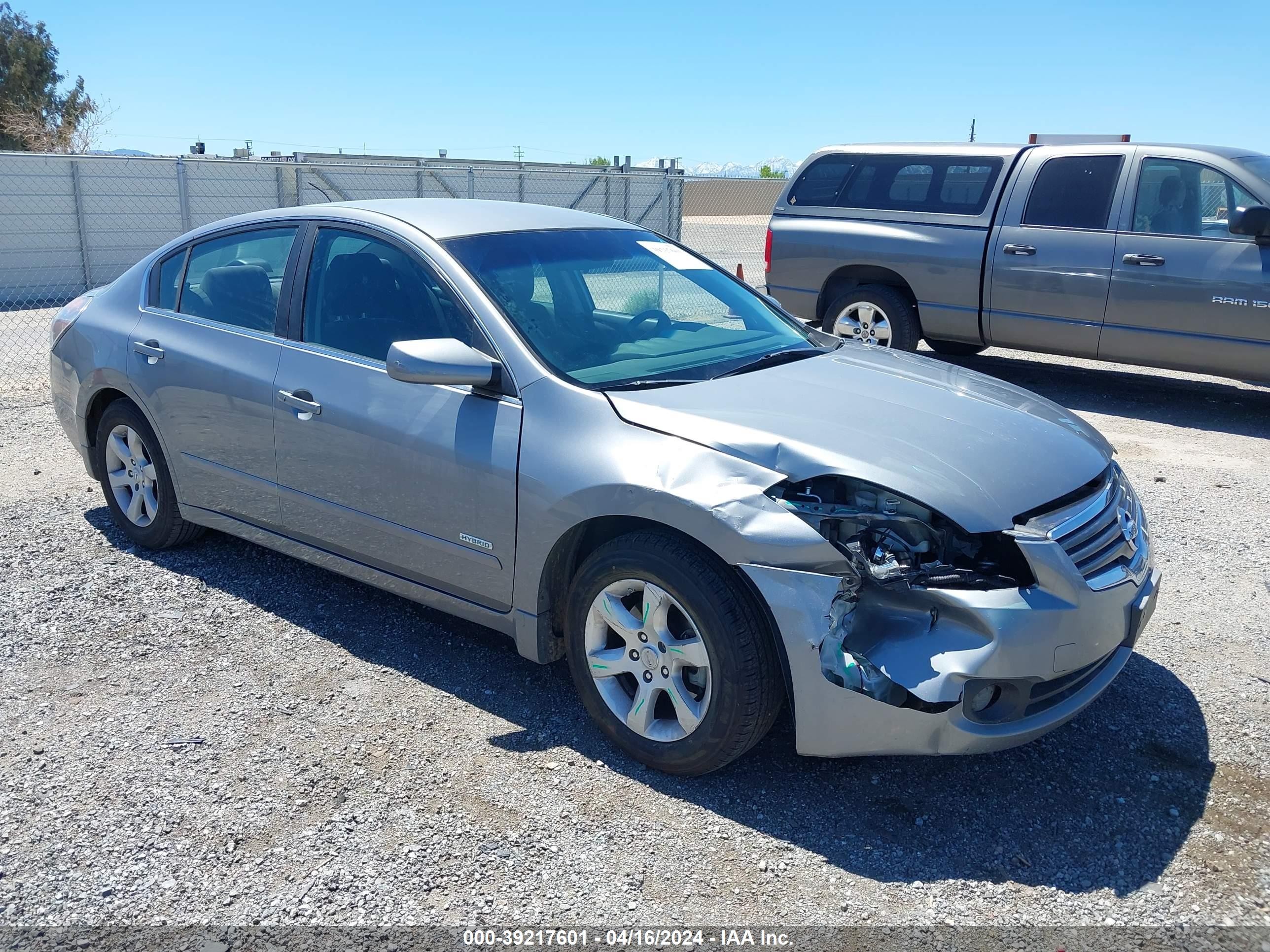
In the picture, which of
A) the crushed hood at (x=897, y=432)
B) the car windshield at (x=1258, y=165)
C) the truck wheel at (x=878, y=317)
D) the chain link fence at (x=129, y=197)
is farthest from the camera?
the chain link fence at (x=129, y=197)

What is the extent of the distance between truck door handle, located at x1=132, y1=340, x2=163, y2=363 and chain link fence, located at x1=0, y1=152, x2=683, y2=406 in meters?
9.23

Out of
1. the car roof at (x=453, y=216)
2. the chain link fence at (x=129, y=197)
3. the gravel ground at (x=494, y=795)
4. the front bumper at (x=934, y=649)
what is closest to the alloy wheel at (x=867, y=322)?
the gravel ground at (x=494, y=795)

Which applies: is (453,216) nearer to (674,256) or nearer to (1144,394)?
(674,256)

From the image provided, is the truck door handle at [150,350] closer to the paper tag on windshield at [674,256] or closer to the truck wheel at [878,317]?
the paper tag on windshield at [674,256]

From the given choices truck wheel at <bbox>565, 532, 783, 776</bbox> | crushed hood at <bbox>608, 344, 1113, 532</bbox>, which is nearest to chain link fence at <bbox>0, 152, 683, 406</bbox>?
crushed hood at <bbox>608, 344, 1113, 532</bbox>

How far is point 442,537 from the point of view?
3791 mm

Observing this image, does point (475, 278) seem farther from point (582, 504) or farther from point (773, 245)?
point (773, 245)

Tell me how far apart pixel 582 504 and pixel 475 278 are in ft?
3.43

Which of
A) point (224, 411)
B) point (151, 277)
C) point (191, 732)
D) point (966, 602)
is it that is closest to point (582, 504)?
point (966, 602)

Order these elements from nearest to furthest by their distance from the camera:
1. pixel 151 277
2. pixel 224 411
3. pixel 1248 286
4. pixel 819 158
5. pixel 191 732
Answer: pixel 191 732 < pixel 224 411 < pixel 151 277 < pixel 1248 286 < pixel 819 158

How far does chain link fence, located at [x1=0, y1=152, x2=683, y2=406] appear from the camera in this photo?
15539mm

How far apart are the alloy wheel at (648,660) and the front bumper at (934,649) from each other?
318 millimetres

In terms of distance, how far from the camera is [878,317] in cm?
960

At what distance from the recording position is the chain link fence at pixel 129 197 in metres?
15.5
